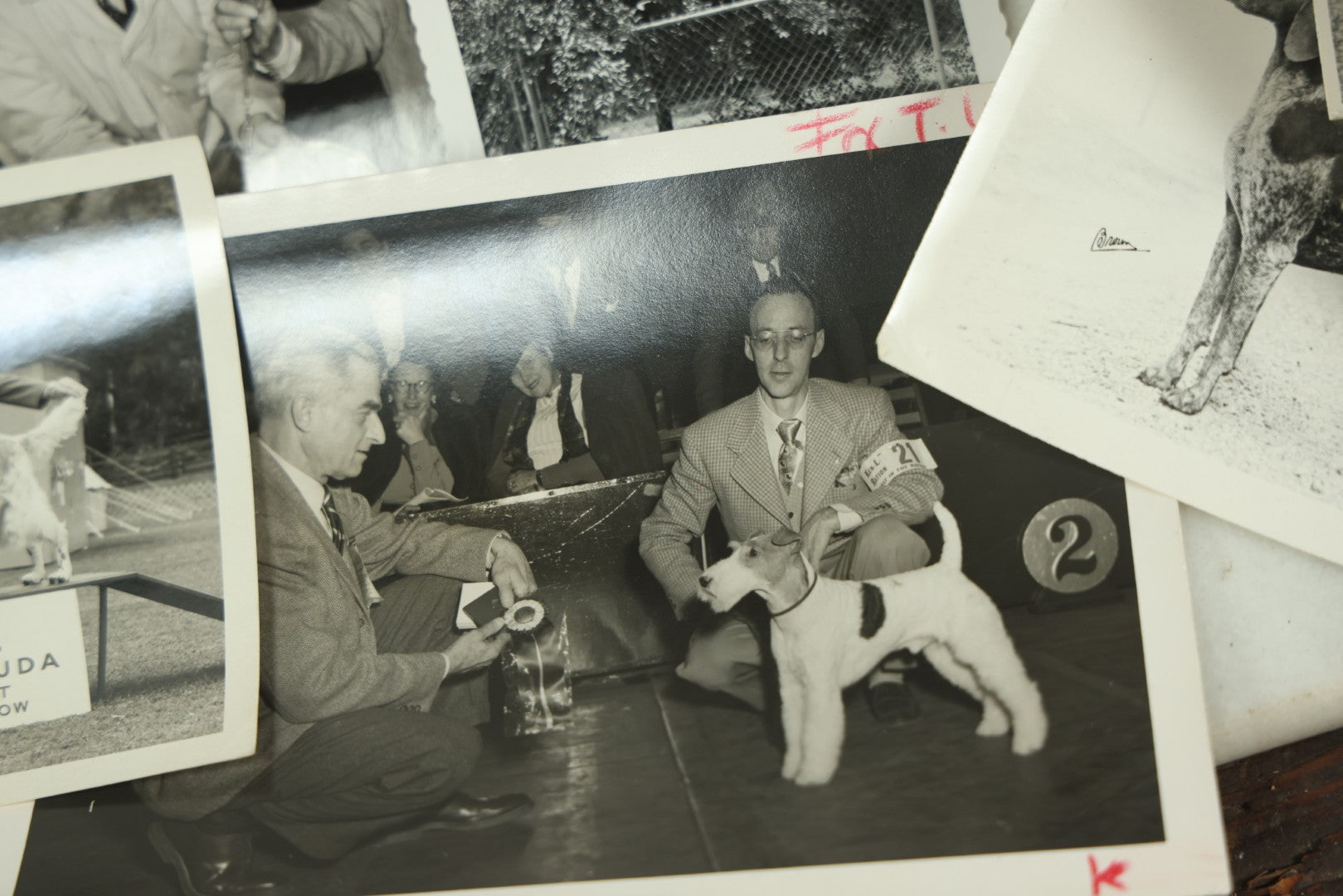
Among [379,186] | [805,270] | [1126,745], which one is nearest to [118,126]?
[379,186]

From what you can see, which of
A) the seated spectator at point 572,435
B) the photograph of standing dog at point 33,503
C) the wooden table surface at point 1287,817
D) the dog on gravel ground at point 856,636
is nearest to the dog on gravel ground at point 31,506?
the photograph of standing dog at point 33,503

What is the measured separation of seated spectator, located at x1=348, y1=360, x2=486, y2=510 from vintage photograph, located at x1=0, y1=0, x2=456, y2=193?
13 centimetres

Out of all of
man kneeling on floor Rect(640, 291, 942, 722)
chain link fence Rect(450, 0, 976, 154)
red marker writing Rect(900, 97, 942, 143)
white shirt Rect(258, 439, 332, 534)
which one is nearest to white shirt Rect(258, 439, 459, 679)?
white shirt Rect(258, 439, 332, 534)

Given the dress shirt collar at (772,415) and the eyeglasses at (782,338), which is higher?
the eyeglasses at (782,338)

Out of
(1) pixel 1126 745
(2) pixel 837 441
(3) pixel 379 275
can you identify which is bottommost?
(1) pixel 1126 745

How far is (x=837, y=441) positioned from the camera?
1.53 ft

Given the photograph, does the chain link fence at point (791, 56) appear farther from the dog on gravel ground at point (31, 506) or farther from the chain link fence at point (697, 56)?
the dog on gravel ground at point (31, 506)

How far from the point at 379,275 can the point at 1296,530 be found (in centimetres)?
48

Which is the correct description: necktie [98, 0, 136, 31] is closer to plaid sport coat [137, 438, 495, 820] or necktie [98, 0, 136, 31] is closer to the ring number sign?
plaid sport coat [137, 438, 495, 820]

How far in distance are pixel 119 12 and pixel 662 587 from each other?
0.41 m

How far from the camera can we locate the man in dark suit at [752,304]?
0.47 meters

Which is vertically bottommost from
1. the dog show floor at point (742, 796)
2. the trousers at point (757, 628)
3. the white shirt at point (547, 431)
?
the dog show floor at point (742, 796)

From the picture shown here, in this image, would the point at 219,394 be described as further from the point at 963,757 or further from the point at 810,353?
the point at 963,757
